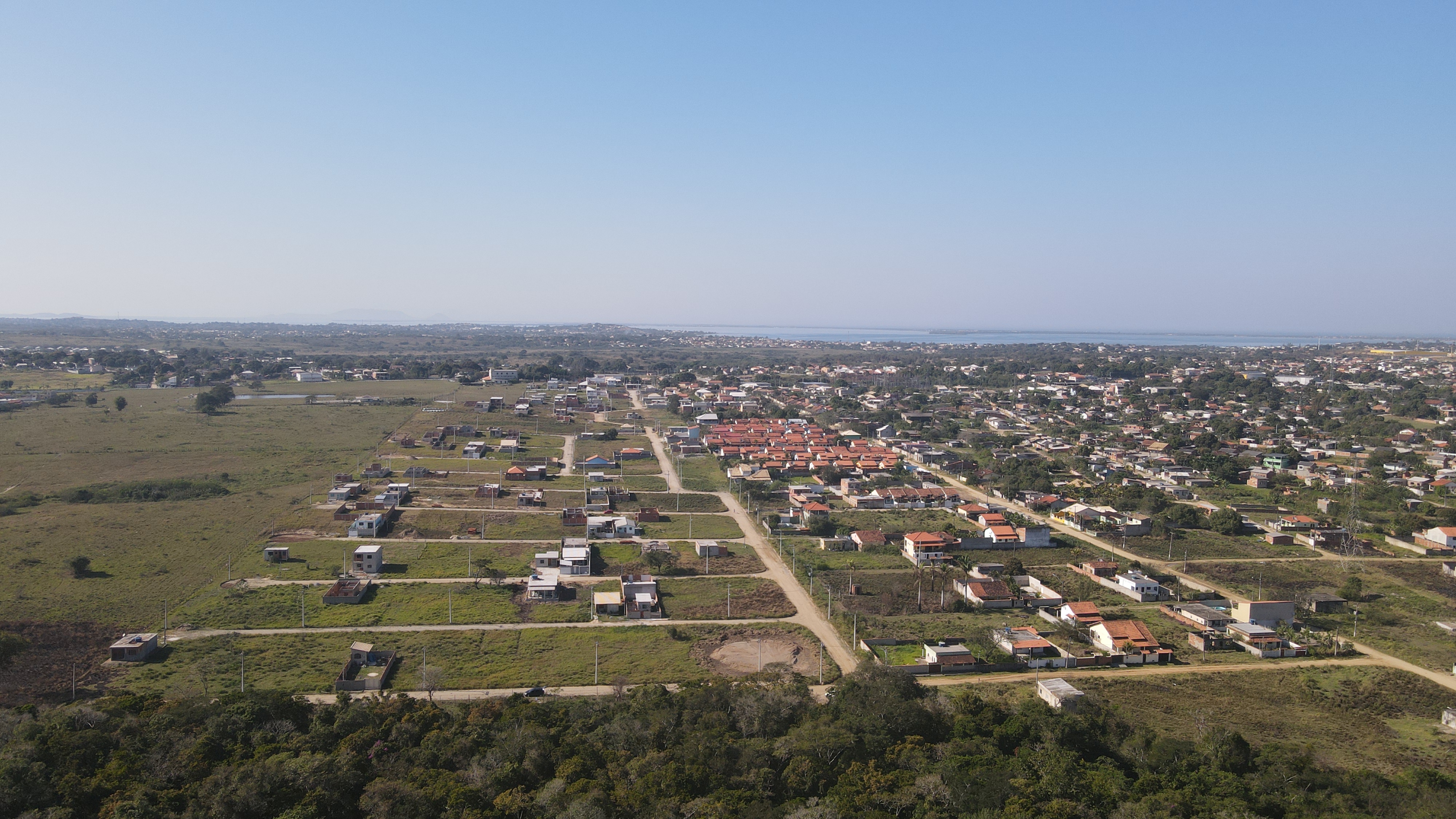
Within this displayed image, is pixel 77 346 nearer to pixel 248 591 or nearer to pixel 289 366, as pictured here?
pixel 289 366

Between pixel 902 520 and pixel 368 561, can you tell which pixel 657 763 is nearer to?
pixel 368 561

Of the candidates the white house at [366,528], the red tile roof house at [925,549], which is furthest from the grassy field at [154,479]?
the red tile roof house at [925,549]

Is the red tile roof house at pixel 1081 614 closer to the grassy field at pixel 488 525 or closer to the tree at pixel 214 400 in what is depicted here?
the grassy field at pixel 488 525

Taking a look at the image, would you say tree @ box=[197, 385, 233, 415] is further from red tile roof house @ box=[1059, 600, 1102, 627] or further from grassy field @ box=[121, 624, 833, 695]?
red tile roof house @ box=[1059, 600, 1102, 627]

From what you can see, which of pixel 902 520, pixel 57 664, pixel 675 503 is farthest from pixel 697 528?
pixel 57 664

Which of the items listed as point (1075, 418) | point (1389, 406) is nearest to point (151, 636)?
point (1075, 418)

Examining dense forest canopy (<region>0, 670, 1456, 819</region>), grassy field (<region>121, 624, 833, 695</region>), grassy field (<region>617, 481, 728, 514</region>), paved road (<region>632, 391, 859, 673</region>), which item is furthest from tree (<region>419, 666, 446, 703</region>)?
grassy field (<region>617, 481, 728, 514</region>)
